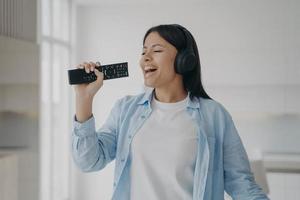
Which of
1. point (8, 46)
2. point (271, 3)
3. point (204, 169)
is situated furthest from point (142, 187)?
point (271, 3)

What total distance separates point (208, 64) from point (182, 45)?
2788 mm

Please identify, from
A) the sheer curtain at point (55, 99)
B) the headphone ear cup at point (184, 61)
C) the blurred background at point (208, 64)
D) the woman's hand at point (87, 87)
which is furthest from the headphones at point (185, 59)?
the sheer curtain at point (55, 99)

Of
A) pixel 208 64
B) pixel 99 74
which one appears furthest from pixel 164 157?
pixel 208 64

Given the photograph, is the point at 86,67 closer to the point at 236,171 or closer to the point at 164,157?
the point at 164,157

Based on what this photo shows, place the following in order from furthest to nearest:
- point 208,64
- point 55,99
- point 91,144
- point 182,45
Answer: point 55,99 → point 208,64 → point 182,45 → point 91,144

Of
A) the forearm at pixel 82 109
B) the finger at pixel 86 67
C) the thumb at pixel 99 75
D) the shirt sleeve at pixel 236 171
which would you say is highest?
the finger at pixel 86 67

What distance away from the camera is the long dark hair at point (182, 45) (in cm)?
112

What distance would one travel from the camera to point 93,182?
14.5ft

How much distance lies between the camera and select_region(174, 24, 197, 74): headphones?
1.11 m

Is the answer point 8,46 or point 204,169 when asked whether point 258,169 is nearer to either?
point 204,169

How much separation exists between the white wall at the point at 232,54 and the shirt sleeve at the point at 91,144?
2826 mm

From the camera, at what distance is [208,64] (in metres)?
3.88

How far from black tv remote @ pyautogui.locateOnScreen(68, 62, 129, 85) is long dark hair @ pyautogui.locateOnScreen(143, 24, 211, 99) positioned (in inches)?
4.6

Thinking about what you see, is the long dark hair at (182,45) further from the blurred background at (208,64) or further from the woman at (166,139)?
the blurred background at (208,64)
